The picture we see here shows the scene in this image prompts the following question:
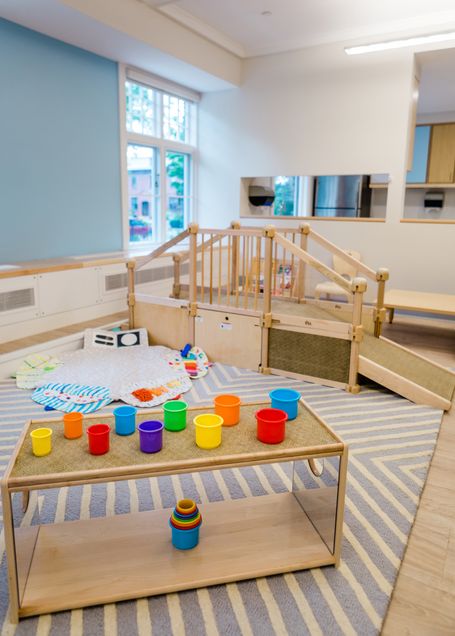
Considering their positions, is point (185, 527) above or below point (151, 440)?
below

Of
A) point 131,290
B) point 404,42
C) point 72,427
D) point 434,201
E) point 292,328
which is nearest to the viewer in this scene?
point 72,427

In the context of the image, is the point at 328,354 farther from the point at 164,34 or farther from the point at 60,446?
the point at 164,34

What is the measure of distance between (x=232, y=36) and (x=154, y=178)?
183 centimetres

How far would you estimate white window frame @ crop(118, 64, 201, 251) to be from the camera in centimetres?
538

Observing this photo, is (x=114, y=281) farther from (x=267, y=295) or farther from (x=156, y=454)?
(x=156, y=454)

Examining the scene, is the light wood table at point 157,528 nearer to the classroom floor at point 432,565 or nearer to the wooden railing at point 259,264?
the classroom floor at point 432,565

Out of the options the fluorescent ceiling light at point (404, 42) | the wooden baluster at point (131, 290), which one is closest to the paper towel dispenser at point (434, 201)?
the fluorescent ceiling light at point (404, 42)

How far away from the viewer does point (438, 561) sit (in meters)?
1.76

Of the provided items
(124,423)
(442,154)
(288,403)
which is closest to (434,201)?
(442,154)

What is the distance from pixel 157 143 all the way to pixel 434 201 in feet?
14.6

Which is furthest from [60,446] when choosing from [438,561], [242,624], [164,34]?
[164,34]

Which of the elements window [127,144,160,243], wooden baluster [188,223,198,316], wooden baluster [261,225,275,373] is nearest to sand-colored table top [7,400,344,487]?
wooden baluster [261,225,275,373]

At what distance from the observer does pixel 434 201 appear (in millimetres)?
7707

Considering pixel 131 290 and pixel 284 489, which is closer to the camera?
pixel 284 489
